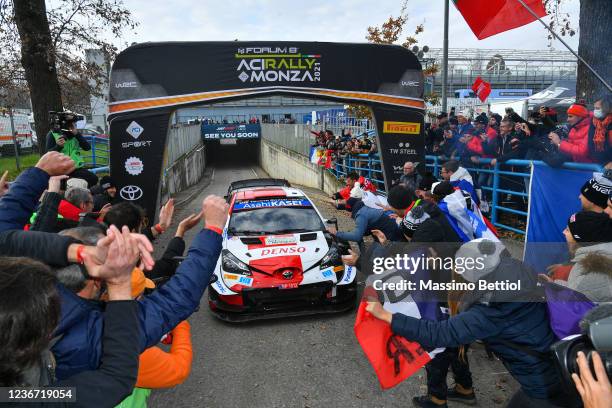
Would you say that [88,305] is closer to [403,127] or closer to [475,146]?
[475,146]

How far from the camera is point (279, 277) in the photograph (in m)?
4.80

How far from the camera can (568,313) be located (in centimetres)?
205

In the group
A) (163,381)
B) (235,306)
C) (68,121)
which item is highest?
(68,121)

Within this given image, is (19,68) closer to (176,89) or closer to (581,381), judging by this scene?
(176,89)

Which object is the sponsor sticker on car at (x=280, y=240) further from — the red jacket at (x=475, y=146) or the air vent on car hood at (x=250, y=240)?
the red jacket at (x=475, y=146)

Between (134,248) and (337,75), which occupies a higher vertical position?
(337,75)

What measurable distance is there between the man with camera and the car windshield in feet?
8.49

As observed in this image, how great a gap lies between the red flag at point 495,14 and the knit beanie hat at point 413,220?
20.5 feet

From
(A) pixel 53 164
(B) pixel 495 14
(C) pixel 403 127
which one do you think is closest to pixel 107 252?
(A) pixel 53 164

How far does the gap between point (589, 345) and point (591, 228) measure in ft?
5.85

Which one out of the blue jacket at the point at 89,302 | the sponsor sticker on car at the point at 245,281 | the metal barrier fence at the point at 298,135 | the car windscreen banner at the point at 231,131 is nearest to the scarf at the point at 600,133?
the sponsor sticker on car at the point at 245,281

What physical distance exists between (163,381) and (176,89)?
7137 mm

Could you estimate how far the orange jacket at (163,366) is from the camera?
6.24 ft

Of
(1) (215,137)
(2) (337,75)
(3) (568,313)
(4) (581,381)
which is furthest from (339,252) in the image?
(1) (215,137)
